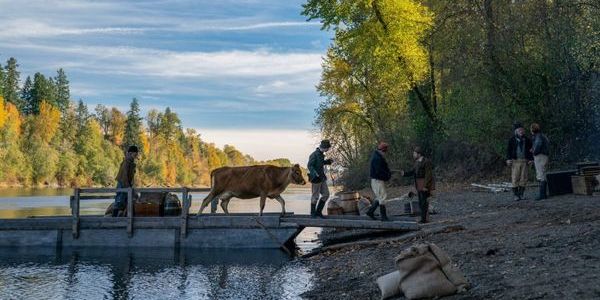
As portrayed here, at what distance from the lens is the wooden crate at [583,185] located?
1870 cm

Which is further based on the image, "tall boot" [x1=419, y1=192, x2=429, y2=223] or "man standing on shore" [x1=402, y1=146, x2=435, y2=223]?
"tall boot" [x1=419, y1=192, x2=429, y2=223]

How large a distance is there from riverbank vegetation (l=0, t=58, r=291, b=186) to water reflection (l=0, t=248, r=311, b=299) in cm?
9450

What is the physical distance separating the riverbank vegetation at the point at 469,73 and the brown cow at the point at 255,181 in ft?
44.1

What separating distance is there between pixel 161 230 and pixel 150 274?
426 centimetres

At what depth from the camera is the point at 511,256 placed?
9.57 metres

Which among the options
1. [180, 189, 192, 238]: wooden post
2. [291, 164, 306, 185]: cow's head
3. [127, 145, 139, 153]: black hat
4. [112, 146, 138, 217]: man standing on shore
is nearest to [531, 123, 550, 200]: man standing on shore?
[291, 164, 306, 185]: cow's head

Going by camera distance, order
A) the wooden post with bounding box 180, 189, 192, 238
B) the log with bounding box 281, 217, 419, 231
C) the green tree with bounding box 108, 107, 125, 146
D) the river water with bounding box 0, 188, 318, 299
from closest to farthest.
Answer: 1. the river water with bounding box 0, 188, 318, 299
2. the log with bounding box 281, 217, 419, 231
3. the wooden post with bounding box 180, 189, 192, 238
4. the green tree with bounding box 108, 107, 125, 146

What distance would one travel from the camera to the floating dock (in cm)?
1783

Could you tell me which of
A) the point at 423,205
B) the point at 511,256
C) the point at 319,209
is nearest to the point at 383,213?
the point at 423,205

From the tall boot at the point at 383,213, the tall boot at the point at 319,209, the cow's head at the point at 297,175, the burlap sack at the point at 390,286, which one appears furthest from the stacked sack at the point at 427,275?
the cow's head at the point at 297,175

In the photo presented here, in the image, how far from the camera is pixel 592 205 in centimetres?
1538

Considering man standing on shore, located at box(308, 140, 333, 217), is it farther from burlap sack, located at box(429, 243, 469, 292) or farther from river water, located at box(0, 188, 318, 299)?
burlap sack, located at box(429, 243, 469, 292)

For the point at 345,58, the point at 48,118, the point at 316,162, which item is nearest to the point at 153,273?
the point at 316,162

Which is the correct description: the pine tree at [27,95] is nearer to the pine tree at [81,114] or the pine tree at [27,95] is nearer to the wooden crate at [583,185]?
the pine tree at [81,114]
